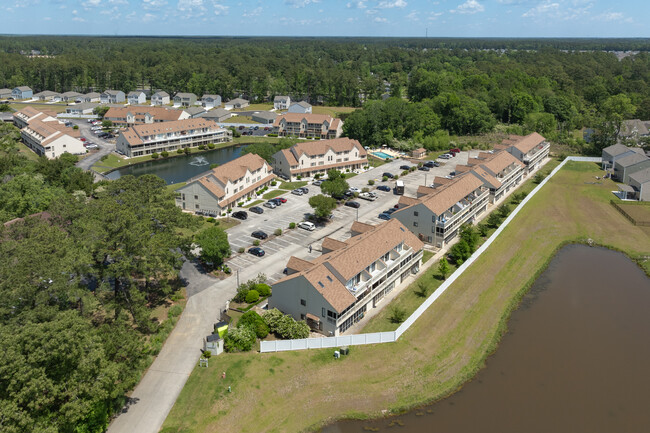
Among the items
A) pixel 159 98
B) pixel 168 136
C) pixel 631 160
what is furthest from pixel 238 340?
pixel 159 98

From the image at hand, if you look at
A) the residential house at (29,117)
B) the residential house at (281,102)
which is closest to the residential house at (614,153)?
the residential house at (281,102)

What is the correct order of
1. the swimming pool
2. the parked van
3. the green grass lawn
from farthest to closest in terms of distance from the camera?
1. the swimming pool
2. the green grass lawn
3. the parked van

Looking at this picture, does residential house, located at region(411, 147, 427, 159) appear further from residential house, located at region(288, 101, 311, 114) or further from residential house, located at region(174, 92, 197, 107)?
residential house, located at region(174, 92, 197, 107)

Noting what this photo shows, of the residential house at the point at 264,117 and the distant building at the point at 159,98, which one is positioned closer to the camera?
the residential house at the point at 264,117

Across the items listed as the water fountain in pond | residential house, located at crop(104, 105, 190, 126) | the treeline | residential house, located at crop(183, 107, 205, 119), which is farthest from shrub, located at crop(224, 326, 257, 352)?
residential house, located at crop(183, 107, 205, 119)

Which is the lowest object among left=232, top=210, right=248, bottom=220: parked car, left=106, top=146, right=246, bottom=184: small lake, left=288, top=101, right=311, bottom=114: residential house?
left=232, top=210, right=248, bottom=220: parked car

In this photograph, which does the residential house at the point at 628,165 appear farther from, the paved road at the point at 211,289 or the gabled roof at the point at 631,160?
the paved road at the point at 211,289

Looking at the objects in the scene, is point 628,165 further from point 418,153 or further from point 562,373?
point 562,373
